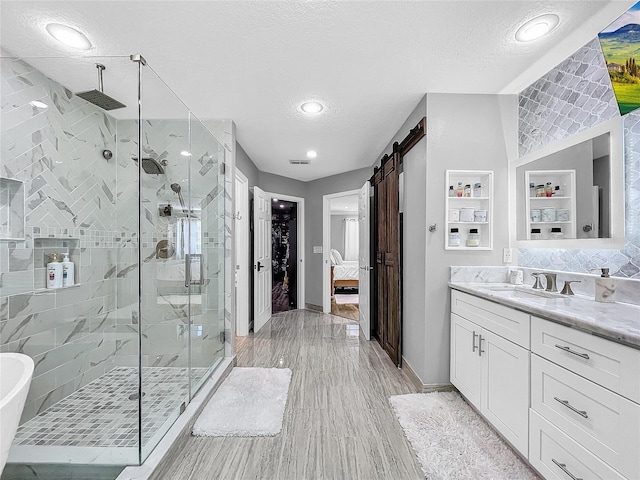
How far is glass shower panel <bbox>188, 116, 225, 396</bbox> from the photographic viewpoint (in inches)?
98.6

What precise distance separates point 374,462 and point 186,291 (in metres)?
1.80

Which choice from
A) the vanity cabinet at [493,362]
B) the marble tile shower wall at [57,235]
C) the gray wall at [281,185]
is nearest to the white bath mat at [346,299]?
the gray wall at [281,185]

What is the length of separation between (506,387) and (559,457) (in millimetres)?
399

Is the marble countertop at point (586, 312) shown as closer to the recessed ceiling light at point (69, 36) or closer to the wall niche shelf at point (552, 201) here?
the wall niche shelf at point (552, 201)

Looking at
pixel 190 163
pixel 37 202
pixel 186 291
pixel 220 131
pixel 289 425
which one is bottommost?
pixel 289 425

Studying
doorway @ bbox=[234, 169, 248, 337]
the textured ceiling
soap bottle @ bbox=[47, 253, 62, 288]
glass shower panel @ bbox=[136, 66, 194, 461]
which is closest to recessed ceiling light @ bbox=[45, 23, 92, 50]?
the textured ceiling

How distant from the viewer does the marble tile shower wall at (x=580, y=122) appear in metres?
1.61

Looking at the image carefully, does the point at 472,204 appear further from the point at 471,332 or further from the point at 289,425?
the point at 289,425

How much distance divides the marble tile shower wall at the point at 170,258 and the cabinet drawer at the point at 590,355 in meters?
2.33

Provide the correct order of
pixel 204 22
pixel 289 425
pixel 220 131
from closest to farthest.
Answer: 1. pixel 204 22
2. pixel 289 425
3. pixel 220 131

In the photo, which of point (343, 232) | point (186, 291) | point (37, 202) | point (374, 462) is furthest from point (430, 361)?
point (343, 232)

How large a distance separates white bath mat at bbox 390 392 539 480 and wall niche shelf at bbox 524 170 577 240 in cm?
138

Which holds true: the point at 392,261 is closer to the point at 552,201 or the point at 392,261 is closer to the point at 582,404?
the point at 552,201

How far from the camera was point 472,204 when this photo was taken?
98.7 inches
